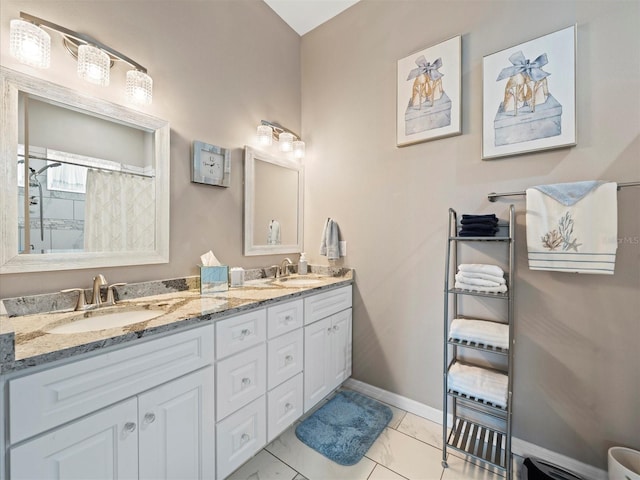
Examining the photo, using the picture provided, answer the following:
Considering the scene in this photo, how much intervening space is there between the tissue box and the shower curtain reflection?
31cm

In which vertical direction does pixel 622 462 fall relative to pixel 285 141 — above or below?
below

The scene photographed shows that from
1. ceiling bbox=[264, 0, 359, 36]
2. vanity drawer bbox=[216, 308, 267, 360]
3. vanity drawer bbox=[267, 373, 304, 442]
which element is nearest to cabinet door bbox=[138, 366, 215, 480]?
vanity drawer bbox=[216, 308, 267, 360]

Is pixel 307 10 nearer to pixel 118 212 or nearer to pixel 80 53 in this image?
pixel 80 53

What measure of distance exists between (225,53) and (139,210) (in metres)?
1.25

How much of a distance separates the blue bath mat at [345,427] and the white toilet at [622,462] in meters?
1.05

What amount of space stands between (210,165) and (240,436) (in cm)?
154

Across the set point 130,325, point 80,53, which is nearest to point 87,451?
point 130,325

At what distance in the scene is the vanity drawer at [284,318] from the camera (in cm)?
146

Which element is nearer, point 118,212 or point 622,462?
point 622,462

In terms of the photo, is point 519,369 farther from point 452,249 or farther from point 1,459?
point 1,459

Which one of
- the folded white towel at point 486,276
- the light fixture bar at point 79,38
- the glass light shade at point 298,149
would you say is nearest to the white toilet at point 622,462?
the folded white towel at point 486,276

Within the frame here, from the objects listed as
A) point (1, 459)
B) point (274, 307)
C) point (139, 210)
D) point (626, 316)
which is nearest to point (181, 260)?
point (139, 210)

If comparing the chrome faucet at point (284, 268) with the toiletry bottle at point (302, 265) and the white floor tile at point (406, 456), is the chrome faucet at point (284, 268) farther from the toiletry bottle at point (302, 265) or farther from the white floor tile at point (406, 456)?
the white floor tile at point (406, 456)

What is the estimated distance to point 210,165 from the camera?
176cm
